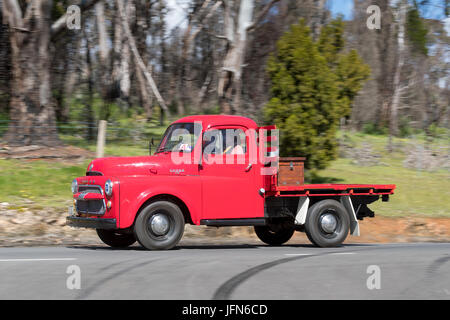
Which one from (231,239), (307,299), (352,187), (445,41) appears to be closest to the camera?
(307,299)

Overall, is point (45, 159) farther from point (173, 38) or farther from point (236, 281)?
point (173, 38)

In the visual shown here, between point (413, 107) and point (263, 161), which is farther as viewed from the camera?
point (413, 107)

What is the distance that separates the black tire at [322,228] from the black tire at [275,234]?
1.16 metres

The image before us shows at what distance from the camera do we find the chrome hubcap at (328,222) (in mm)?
13305

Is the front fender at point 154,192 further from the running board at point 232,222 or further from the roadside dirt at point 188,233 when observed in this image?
the roadside dirt at point 188,233

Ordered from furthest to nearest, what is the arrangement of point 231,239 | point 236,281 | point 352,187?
1. point 231,239
2. point 352,187
3. point 236,281

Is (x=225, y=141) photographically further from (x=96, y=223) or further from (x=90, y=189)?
(x=96, y=223)

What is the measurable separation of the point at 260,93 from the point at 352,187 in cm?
2428

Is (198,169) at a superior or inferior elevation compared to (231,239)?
superior

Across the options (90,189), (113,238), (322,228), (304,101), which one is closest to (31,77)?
(304,101)

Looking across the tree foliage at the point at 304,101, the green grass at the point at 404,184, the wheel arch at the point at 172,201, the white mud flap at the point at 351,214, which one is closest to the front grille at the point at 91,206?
the wheel arch at the point at 172,201

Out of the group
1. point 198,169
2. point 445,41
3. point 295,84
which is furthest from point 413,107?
point 198,169

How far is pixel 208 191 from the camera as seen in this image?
12.3 metres

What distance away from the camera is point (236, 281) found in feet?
27.9
